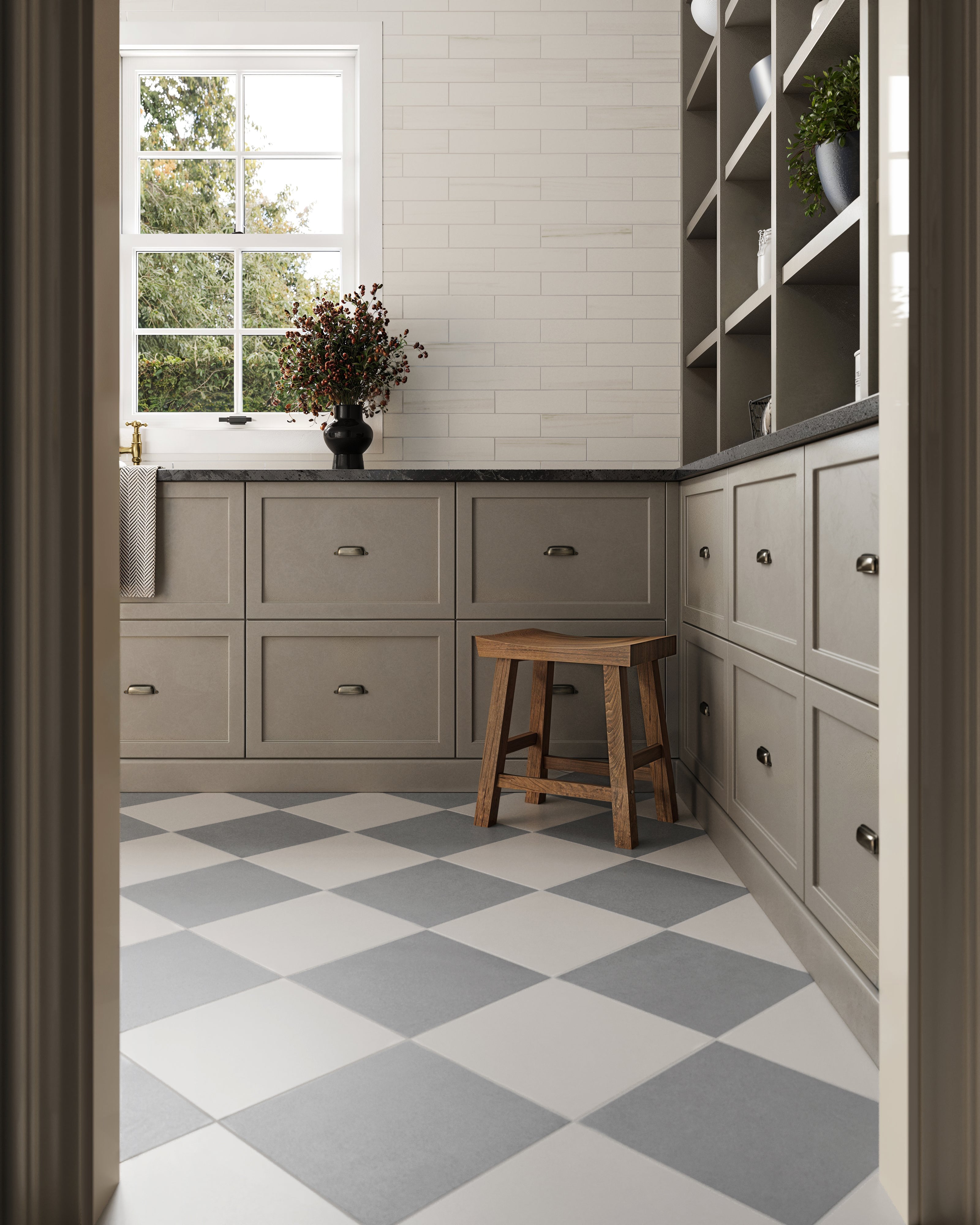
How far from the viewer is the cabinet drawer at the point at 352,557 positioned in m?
2.88

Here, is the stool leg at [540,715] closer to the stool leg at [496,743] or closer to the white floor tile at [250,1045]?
the stool leg at [496,743]

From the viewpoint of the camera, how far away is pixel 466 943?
1.76 m

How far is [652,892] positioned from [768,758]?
0.38m

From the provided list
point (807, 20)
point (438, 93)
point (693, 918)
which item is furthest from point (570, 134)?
point (693, 918)

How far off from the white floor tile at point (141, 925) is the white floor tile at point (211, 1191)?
2.26 ft

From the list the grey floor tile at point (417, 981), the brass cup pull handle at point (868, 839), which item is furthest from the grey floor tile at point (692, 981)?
the brass cup pull handle at point (868, 839)

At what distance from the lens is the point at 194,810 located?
272 centimetres

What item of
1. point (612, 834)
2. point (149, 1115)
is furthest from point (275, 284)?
point (149, 1115)

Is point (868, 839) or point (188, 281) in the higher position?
point (188, 281)

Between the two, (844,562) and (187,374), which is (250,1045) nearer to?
(844,562)

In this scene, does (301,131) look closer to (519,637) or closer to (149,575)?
(149,575)

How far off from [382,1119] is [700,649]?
168cm

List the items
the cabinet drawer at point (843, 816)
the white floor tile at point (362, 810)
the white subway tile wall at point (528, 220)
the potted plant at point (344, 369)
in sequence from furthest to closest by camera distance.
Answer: the white subway tile wall at point (528, 220), the potted plant at point (344, 369), the white floor tile at point (362, 810), the cabinet drawer at point (843, 816)

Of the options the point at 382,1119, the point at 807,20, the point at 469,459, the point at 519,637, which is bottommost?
the point at 382,1119
